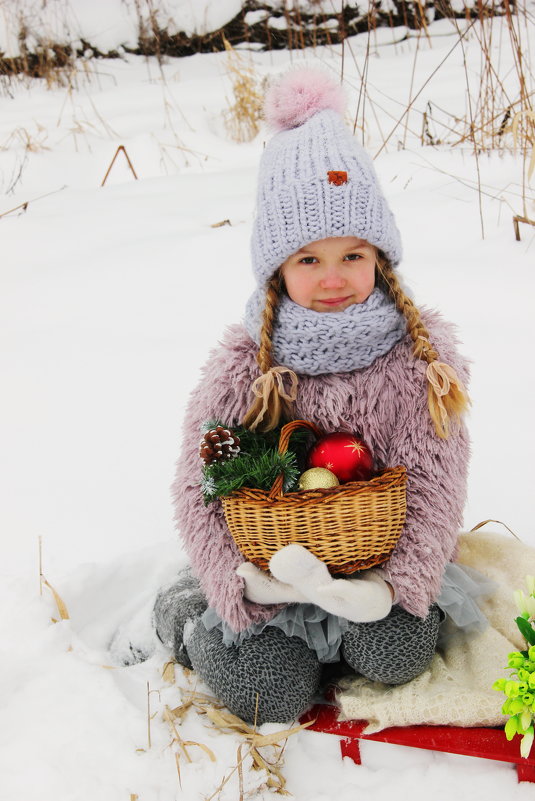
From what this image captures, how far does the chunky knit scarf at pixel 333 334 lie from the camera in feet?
4.62

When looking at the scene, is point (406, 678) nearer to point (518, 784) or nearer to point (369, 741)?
point (369, 741)

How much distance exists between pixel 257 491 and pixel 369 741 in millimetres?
556

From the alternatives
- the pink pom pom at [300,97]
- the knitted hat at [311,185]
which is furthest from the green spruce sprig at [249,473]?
the pink pom pom at [300,97]

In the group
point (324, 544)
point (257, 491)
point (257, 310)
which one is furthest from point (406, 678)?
point (257, 310)

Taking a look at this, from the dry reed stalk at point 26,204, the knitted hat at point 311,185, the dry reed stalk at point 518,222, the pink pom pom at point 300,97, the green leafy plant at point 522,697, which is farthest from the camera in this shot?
the dry reed stalk at point 26,204

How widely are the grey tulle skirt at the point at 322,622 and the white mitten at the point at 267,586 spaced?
0.30 feet

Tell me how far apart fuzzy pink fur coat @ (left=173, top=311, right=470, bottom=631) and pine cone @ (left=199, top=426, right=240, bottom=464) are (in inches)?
5.4

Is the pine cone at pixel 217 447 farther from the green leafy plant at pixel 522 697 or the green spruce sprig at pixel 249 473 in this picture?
the green leafy plant at pixel 522 697

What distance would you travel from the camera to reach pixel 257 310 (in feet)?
4.89

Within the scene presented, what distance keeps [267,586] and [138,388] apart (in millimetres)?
1201

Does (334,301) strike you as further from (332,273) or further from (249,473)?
(249,473)

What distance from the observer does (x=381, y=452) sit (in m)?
1.51

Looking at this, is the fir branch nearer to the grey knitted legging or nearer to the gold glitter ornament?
the gold glitter ornament

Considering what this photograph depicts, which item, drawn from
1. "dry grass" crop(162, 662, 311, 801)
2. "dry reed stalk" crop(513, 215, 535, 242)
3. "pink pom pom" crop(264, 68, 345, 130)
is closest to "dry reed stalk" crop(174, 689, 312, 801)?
"dry grass" crop(162, 662, 311, 801)
